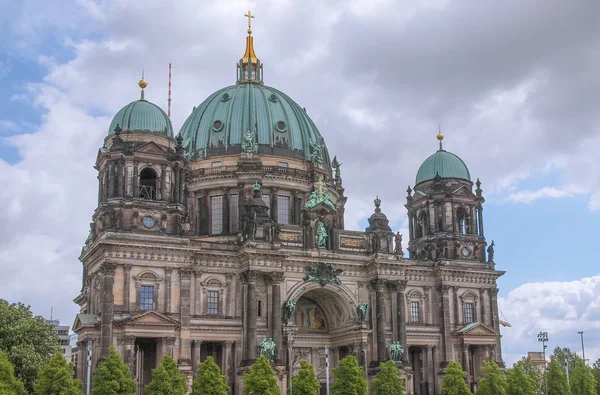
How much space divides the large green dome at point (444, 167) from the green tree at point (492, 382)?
21165 mm

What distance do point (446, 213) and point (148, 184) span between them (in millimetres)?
31111

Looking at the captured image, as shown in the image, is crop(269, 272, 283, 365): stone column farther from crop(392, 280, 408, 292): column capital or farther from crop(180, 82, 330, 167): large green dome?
crop(180, 82, 330, 167): large green dome

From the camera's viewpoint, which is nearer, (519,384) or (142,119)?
(142,119)

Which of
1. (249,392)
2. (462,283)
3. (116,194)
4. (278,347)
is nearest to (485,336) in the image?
(462,283)

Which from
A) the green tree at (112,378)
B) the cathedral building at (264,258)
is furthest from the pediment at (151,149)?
the green tree at (112,378)

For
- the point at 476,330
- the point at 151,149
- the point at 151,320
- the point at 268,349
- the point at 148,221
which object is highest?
the point at 151,149

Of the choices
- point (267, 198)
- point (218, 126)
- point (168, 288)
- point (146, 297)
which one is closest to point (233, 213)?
point (267, 198)

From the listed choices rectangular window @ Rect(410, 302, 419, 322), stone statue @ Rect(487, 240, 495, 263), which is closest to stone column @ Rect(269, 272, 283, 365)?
rectangular window @ Rect(410, 302, 419, 322)

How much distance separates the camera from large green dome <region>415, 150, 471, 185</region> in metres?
87.1

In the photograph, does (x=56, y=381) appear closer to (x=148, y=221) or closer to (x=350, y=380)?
(x=148, y=221)

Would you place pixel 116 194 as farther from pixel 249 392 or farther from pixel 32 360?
pixel 249 392

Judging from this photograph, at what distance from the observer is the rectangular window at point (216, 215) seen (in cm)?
8338

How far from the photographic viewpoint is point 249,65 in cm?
9512

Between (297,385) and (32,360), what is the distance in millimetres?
21139
